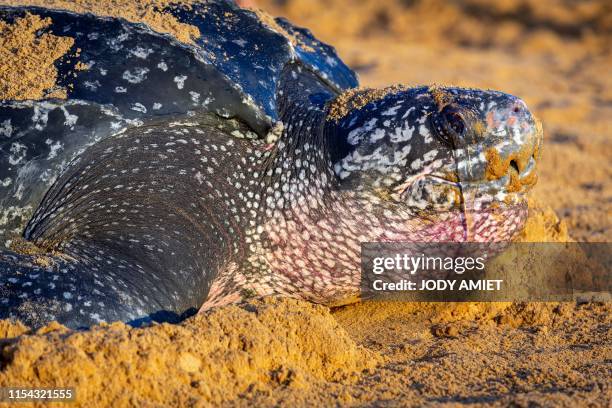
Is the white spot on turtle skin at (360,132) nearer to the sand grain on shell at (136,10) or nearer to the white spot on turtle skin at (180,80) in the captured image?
the white spot on turtle skin at (180,80)

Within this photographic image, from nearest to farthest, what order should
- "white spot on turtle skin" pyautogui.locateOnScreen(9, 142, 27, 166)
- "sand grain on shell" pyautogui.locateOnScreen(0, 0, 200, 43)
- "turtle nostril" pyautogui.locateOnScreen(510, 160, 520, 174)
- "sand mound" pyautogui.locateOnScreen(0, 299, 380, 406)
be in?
"sand mound" pyautogui.locateOnScreen(0, 299, 380, 406), "white spot on turtle skin" pyautogui.locateOnScreen(9, 142, 27, 166), "turtle nostril" pyautogui.locateOnScreen(510, 160, 520, 174), "sand grain on shell" pyautogui.locateOnScreen(0, 0, 200, 43)

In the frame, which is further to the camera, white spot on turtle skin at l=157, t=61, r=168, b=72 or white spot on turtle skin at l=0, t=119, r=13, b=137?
white spot on turtle skin at l=157, t=61, r=168, b=72

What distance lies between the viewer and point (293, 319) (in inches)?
75.8

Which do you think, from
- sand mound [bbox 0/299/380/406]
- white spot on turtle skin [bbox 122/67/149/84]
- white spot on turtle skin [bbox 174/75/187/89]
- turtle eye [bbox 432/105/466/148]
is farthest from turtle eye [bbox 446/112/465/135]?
white spot on turtle skin [bbox 122/67/149/84]

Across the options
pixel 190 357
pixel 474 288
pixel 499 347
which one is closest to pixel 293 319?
pixel 190 357

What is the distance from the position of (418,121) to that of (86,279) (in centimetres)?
106

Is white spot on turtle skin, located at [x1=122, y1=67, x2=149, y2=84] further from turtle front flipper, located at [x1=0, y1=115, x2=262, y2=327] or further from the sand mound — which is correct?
the sand mound

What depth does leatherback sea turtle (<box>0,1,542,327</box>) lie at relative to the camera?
83.2 inches

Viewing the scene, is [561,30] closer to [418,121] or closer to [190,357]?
[418,121]

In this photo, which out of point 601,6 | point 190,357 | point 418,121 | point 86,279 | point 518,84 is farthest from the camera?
point 601,6

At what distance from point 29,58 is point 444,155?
1340mm

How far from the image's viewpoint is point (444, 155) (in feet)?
7.13

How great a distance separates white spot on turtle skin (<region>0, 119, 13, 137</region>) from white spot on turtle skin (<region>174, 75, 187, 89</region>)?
0.51 meters

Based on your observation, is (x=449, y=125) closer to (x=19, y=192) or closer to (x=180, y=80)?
(x=180, y=80)
